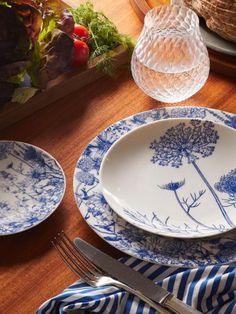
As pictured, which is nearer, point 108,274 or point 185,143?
point 108,274

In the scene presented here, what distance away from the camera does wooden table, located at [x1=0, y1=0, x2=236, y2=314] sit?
30.7 inches

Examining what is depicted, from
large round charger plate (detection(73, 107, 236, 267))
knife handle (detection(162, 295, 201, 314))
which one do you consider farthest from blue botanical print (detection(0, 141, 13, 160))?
knife handle (detection(162, 295, 201, 314))

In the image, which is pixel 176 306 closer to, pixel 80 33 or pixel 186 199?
pixel 186 199

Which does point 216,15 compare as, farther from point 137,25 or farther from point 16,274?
point 16,274

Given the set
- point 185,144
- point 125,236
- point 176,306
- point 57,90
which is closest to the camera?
point 176,306

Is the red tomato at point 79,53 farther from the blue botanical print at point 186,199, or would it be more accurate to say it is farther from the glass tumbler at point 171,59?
the blue botanical print at point 186,199

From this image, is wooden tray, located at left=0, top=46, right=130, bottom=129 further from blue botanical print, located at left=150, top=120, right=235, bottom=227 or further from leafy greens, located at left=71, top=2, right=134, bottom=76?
blue botanical print, located at left=150, top=120, right=235, bottom=227

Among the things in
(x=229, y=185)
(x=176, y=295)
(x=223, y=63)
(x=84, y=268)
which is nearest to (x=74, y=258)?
(x=84, y=268)

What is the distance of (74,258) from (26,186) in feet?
0.57

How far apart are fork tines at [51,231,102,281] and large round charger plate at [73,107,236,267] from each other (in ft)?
0.13

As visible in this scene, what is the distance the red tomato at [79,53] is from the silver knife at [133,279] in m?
0.42

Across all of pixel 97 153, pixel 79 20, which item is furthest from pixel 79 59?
pixel 97 153

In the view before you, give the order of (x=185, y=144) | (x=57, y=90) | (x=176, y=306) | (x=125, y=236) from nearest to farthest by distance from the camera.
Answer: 1. (x=176, y=306)
2. (x=125, y=236)
3. (x=185, y=144)
4. (x=57, y=90)

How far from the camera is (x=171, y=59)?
3.35ft
